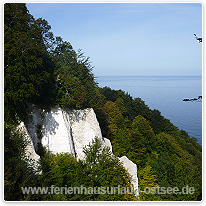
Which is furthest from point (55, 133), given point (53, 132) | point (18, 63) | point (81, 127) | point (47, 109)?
point (18, 63)

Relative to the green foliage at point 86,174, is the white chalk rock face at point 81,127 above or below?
above

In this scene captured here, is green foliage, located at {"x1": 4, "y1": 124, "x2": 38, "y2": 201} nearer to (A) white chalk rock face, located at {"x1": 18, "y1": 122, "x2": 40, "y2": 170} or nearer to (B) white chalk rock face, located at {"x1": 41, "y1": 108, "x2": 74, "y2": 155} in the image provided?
(A) white chalk rock face, located at {"x1": 18, "y1": 122, "x2": 40, "y2": 170}

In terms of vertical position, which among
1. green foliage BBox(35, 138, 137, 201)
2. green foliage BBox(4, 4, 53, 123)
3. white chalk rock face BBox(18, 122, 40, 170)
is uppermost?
green foliage BBox(4, 4, 53, 123)

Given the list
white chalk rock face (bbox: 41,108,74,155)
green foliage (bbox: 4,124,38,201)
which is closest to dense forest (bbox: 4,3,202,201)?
green foliage (bbox: 4,124,38,201)

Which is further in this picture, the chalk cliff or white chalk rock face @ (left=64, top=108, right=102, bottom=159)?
white chalk rock face @ (left=64, top=108, right=102, bottom=159)

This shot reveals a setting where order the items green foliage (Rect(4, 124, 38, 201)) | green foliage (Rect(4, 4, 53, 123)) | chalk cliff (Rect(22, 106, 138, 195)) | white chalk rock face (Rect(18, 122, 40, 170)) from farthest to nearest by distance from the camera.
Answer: chalk cliff (Rect(22, 106, 138, 195)) → white chalk rock face (Rect(18, 122, 40, 170)) → green foliage (Rect(4, 4, 53, 123)) → green foliage (Rect(4, 124, 38, 201))

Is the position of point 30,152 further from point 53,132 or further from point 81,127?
point 81,127

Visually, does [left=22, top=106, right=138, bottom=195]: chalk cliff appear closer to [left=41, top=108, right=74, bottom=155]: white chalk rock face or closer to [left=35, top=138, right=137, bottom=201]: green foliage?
[left=41, top=108, right=74, bottom=155]: white chalk rock face

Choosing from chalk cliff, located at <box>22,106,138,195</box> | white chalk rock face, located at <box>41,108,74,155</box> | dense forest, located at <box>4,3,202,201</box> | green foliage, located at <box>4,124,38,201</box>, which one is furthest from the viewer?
white chalk rock face, located at <box>41,108,74,155</box>

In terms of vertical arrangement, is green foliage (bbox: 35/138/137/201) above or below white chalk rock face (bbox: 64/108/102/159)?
below

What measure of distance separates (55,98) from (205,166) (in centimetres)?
1374

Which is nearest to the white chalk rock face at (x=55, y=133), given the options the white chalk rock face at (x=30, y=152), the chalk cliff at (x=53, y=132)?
the chalk cliff at (x=53, y=132)

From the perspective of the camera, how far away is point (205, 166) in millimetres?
12320

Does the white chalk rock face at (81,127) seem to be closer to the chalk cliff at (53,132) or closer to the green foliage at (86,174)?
the chalk cliff at (53,132)
